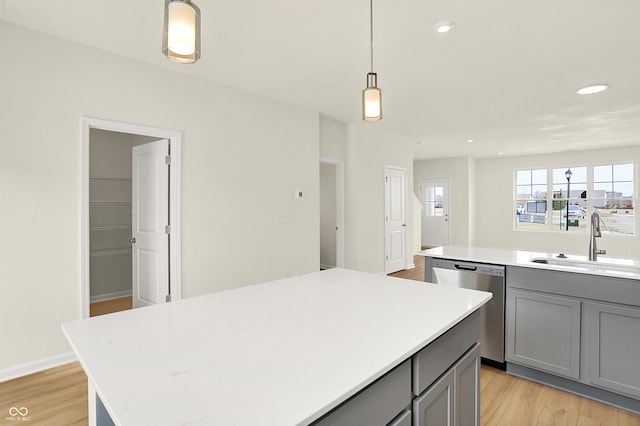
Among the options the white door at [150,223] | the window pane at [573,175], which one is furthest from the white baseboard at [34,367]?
the window pane at [573,175]

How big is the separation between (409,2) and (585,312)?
2348mm

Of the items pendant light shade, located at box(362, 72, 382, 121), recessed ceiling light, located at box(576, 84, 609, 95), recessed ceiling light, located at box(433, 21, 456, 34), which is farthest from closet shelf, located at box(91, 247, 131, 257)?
recessed ceiling light, located at box(576, 84, 609, 95)

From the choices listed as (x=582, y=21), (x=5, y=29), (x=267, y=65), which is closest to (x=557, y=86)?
(x=582, y=21)

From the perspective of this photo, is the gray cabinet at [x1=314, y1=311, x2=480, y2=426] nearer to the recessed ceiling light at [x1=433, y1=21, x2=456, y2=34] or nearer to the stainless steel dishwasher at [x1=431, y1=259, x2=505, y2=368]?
the stainless steel dishwasher at [x1=431, y1=259, x2=505, y2=368]

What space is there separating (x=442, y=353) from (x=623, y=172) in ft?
28.5

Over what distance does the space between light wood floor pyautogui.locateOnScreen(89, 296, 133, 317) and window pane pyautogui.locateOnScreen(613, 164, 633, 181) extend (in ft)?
31.6

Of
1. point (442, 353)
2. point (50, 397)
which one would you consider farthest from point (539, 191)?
point (50, 397)

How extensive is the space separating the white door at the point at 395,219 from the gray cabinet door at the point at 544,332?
345cm

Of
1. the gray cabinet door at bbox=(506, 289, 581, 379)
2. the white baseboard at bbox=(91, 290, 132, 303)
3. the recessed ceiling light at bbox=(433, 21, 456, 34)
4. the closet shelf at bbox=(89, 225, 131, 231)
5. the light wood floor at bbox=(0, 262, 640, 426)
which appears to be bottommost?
the light wood floor at bbox=(0, 262, 640, 426)

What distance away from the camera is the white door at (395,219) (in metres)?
6.09

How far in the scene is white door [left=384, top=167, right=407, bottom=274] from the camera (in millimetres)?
6090

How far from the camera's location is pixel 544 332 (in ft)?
7.89

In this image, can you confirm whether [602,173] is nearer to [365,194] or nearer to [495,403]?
[365,194]

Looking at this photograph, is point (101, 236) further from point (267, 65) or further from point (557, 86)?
point (557, 86)
